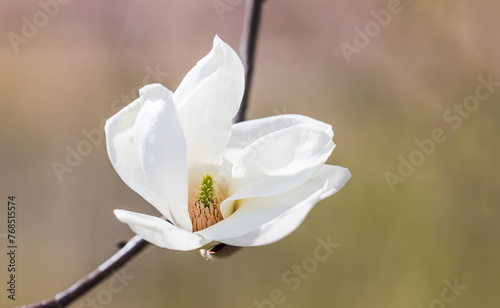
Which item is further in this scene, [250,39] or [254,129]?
[250,39]

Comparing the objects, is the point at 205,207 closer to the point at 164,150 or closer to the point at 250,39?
the point at 164,150

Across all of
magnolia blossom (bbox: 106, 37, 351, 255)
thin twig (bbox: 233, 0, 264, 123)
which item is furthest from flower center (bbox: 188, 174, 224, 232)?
thin twig (bbox: 233, 0, 264, 123)

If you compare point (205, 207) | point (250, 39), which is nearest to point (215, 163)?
point (205, 207)

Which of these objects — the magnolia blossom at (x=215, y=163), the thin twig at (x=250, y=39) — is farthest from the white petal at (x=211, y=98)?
the thin twig at (x=250, y=39)

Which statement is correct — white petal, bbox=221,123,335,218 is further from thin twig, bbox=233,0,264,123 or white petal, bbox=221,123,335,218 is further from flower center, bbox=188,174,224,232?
thin twig, bbox=233,0,264,123

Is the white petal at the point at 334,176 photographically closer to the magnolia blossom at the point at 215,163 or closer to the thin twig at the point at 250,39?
the magnolia blossom at the point at 215,163

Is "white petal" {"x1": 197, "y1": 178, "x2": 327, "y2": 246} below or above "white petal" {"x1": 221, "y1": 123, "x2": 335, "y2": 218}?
above
